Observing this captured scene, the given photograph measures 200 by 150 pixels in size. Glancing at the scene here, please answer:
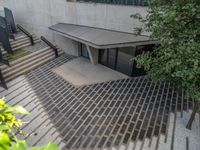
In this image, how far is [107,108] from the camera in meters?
9.39

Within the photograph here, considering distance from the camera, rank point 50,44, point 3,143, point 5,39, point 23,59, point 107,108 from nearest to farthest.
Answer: point 3,143
point 107,108
point 5,39
point 23,59
point 50,44

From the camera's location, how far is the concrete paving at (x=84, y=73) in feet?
38.8

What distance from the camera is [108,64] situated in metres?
13.5

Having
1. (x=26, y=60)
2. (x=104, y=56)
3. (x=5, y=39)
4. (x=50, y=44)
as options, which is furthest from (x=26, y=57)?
(x=104, y=56)

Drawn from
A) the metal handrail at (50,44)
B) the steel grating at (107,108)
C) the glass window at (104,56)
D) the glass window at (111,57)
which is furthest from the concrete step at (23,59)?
the glass window at (111,57)

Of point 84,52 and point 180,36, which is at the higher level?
point 180,36

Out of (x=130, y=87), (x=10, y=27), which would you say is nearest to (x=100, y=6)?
(x=130, y=87)

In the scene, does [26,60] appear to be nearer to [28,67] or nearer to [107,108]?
[28,67]

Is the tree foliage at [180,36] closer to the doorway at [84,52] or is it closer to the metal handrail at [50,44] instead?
the doorway at [84,52]

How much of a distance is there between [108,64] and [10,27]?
9.69 meters

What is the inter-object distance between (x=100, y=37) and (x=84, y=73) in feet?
10.2

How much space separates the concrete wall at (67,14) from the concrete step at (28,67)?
1.93 meters

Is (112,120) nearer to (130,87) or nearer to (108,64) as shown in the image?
(130,87)

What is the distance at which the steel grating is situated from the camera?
784 cm
